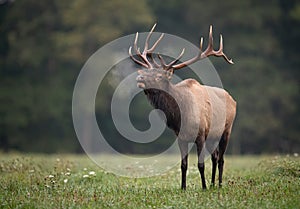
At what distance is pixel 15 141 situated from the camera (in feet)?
98.4

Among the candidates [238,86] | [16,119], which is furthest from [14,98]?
[238,86]

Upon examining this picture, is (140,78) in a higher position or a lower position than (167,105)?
higher

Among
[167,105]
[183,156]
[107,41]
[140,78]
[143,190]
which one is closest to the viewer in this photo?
[140,78]

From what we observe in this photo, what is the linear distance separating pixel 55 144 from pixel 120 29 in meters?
7.27

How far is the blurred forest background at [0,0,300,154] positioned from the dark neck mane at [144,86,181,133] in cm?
1961

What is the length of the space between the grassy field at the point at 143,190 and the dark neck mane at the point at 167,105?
45.6 inches

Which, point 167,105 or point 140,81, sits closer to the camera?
point 140,81

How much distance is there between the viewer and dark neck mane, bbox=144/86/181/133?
944 cm

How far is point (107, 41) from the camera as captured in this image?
28.8m

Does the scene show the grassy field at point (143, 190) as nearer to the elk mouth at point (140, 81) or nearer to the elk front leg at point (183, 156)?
the elk front leg at point (183, 156)

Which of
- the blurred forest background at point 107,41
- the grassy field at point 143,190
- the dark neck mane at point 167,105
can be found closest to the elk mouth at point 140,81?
the dark neck mane at point 167,105

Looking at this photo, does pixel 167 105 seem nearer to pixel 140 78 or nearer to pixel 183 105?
pixel 183 105

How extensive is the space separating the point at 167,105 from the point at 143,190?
4.97 feet

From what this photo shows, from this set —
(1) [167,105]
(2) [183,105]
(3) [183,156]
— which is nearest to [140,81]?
(1) [167,105]
